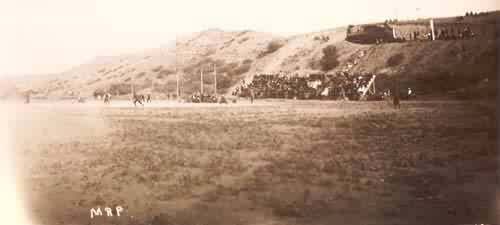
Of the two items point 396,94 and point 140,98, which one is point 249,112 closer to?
point 140,98

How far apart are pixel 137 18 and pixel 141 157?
112cm

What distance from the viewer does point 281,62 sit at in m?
4.30

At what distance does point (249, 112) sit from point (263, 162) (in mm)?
480

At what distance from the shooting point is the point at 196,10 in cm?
397

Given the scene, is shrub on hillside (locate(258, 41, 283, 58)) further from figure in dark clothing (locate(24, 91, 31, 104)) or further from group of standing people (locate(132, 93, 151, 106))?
figure in dark clothing (locate(24, 91, 31, 104))

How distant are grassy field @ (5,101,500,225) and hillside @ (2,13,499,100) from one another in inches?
7.8

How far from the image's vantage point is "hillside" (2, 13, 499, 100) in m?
3.96

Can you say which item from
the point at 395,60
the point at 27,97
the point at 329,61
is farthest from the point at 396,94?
the point at 27,97

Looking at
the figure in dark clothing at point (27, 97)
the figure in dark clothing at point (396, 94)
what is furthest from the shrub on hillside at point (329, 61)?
the figure in dark clothing at point (27, 97)

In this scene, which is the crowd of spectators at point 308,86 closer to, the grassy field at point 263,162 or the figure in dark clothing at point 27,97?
the grassy field at point 263,162

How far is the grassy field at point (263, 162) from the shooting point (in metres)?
3.58

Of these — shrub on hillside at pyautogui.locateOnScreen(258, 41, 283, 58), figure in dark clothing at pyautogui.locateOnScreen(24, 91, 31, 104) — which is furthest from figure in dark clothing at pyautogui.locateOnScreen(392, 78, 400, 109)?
figure in dark clothing at pyautogui.locateOnScreen(24, 91, 31, 104)

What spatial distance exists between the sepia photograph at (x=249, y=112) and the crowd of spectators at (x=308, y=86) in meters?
0.02

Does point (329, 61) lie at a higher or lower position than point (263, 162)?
higher
